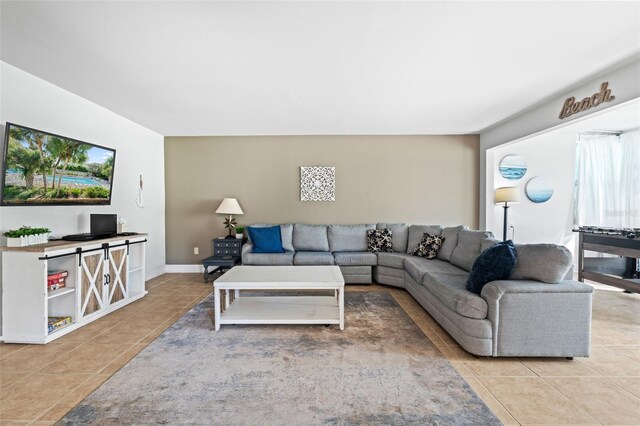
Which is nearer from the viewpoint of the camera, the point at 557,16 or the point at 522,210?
the point at 557,16

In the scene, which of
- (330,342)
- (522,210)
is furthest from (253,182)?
(522,210)

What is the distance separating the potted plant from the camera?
8.13 ft

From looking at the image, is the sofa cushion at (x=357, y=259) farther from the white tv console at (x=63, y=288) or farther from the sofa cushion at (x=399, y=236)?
the white tv console at (x=63, y=288)

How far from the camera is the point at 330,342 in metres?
2.54

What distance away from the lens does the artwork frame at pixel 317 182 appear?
5133 mm

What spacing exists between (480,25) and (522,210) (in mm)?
4032

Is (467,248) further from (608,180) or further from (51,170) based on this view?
(51,170)

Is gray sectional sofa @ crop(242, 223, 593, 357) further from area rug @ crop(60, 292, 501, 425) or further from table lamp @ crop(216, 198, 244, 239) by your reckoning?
table lamp @ crop(216, 198, 244, 239)

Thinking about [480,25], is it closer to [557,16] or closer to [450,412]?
[557,16]

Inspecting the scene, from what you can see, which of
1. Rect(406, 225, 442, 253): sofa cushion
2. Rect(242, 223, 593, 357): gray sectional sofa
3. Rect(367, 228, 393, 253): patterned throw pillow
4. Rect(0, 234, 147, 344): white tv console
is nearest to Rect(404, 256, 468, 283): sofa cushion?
Rect(242, 223, 593, 357): gray sectional sofa

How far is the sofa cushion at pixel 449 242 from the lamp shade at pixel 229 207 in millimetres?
3250

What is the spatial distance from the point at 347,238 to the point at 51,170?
12.7 feet

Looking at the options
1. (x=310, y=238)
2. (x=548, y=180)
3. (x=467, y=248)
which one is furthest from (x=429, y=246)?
(x=548, y=180)

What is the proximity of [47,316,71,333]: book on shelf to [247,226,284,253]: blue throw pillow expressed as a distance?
233 cm
